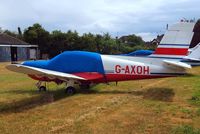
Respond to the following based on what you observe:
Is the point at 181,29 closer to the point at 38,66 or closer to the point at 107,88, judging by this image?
the point at 107,88

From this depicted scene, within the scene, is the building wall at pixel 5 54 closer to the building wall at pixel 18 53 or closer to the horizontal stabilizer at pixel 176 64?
the building wall at pixel 18 53

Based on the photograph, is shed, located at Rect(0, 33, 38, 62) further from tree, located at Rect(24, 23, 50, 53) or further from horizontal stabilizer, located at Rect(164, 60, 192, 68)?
horizontal stabilizer, located at Rect(164, 60, 192, 68)

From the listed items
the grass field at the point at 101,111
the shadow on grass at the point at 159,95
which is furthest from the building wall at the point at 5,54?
the shadow on grass at the point at 159,95

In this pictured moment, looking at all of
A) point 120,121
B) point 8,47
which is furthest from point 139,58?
point 8,47

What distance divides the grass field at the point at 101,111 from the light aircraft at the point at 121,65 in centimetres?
66

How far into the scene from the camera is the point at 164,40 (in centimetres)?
1463

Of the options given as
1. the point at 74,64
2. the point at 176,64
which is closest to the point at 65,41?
the point at 74,64

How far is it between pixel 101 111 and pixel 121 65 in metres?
4.36

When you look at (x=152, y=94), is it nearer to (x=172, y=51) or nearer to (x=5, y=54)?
(x=172, y=51)

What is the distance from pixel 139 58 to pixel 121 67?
2.71ft

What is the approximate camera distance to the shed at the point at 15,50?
50.6 m

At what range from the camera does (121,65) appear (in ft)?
46.6

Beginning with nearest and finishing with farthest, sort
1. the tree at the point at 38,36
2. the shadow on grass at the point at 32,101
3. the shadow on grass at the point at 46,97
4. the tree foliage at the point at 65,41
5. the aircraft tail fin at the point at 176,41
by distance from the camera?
the shadow on grass at the point at 32,101 < the shadow on grass at the point at 46,97 < the aircraft tail fin at the point at 176,41 < the tree foliage at the point at 65,41 < the tree at the point at 38,36

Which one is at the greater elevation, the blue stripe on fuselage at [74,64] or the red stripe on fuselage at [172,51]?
the red stripe on fuselage at [172,51]
